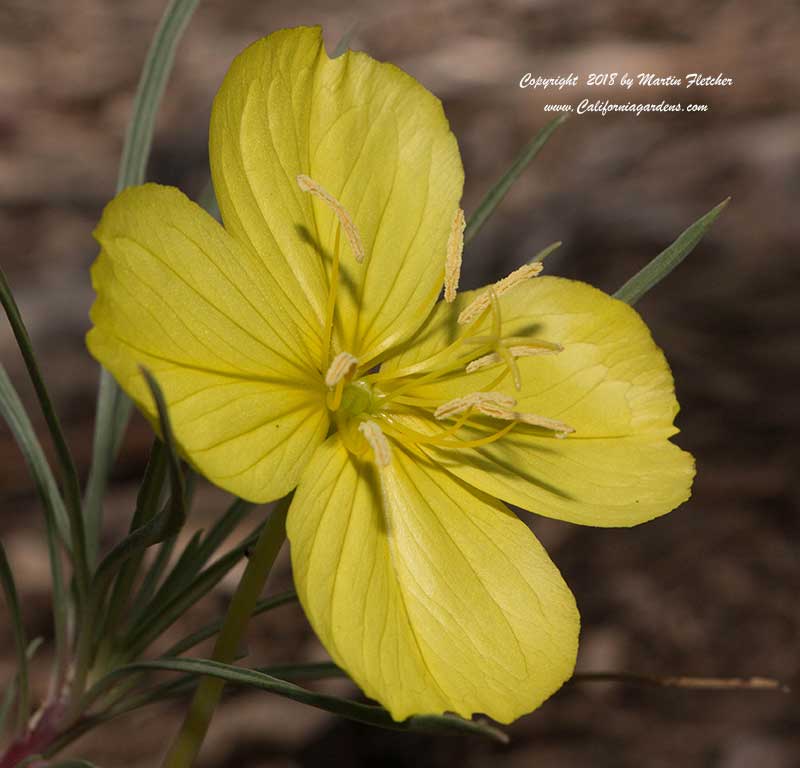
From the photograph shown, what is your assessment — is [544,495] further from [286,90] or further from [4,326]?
[4,326]

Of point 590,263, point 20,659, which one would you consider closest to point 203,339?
point 20,659

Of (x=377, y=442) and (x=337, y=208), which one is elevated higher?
(x=337, y=208)

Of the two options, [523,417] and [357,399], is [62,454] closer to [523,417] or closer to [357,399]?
[357,399]

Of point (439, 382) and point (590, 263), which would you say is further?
point (590, 263)

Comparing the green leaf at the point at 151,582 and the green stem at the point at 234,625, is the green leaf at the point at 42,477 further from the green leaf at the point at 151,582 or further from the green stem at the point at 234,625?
the green stem at the point at 234,625

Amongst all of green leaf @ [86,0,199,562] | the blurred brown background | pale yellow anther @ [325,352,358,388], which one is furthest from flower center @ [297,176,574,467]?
the blurred brown background
